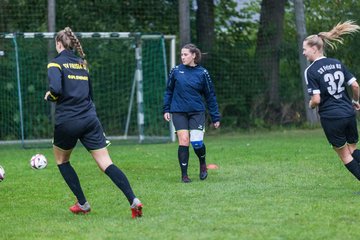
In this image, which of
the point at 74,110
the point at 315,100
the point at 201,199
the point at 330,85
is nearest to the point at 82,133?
the point at 74,110

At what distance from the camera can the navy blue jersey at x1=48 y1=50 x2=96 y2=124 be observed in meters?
7.93

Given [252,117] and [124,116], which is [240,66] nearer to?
[252,117]

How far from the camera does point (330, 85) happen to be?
8727 millimetres

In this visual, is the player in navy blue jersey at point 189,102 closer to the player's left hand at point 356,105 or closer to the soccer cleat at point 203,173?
the soccer cleat at point 203,173

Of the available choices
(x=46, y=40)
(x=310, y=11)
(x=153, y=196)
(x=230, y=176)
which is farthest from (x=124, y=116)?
(x=153, y=196)

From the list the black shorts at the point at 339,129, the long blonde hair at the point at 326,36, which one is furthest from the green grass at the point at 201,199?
the long blonde hair at the point at 326,36

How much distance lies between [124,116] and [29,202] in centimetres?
943

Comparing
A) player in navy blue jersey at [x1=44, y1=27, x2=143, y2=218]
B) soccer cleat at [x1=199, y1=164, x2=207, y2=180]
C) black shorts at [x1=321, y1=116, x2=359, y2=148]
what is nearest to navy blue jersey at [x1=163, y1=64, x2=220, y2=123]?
soccer cleat at [x1=199, y1=164, x2=207, y2=180]

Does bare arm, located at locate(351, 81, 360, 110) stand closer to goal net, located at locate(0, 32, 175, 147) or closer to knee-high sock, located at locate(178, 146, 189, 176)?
knee-high sock, located at locate(178, 146, 189, 176)

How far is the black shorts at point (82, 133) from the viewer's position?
26.0ft

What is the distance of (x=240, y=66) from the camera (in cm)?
1978

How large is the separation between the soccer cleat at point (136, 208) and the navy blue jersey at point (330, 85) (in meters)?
2.24

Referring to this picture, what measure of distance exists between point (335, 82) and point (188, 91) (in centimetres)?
255

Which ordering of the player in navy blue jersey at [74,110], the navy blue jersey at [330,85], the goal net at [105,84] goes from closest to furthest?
the player in navy blue jersey at [74,110] < the navy blue jersey at [330,85] < the goal net at [105,84]
